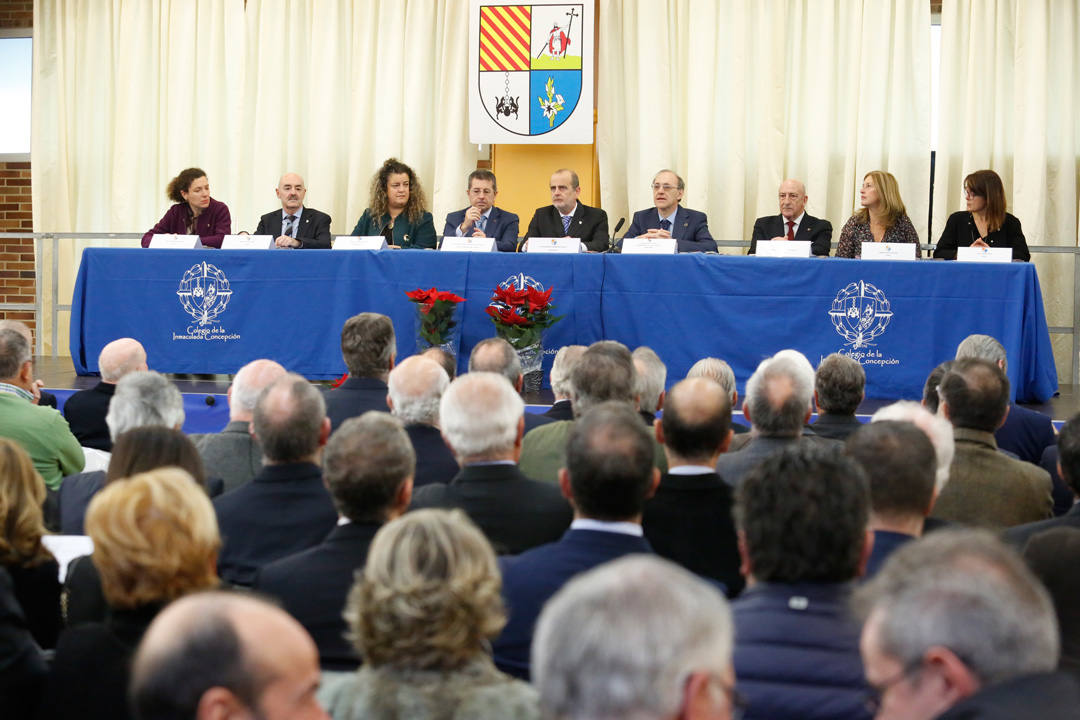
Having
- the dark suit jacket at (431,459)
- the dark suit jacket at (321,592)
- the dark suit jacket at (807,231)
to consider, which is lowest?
the dark suit jacket at (321,592)

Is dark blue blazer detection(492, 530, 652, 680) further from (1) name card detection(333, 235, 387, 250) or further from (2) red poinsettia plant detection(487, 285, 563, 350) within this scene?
(1) name card detection(333, 235, 387, 250)

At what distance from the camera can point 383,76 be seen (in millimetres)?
7949

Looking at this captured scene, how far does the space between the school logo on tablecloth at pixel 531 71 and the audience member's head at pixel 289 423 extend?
4.90 m

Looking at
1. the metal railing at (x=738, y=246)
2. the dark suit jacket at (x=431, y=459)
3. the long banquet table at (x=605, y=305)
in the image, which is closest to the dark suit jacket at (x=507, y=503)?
the dark suit jacket at (x=431, y=459)

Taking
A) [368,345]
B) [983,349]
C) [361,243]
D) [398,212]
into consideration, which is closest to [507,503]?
[368,345]

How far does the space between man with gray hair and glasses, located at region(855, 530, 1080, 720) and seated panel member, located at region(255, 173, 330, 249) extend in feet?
18.4

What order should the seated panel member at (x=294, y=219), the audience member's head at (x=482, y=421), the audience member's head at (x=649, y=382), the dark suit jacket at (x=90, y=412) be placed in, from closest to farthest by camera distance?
the audience member's head at (x=482, y=421)
the audience member's head at (x=649, y=382)
the dark suit jacket at (x=90, y=412)
the seated panel member at (x=294, y=219)

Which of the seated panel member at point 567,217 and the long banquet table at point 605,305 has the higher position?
the seated panel member at point 567,217

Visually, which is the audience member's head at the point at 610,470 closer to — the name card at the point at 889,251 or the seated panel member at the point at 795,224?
the name card at the point at 889,251

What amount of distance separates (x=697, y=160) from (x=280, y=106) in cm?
287

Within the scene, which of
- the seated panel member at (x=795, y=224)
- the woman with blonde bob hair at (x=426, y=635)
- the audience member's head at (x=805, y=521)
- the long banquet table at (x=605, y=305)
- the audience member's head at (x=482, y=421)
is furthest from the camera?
the seated panel member at (x=795, y=224)

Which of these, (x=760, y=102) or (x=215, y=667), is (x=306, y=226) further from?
(x=215, y=667)

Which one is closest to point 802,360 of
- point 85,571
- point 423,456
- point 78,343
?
point 423,456

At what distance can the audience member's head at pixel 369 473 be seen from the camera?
6.48 feet
